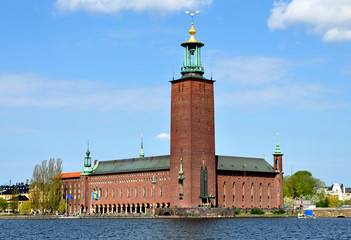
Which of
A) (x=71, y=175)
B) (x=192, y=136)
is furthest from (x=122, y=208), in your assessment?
(x=192, y=136)

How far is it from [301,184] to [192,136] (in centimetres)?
6531

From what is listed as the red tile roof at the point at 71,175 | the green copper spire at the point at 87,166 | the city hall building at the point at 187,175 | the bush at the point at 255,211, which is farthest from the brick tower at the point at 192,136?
the red tile roof at the point at 71,175

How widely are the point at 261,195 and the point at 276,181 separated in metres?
5.77

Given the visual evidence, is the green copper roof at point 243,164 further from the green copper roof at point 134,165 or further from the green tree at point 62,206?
the green tree at point 62,206

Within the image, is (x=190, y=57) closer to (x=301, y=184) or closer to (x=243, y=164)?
(x=243, y=164)

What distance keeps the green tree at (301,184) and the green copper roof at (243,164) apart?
1090 inches

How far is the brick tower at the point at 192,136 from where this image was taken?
113312 mm

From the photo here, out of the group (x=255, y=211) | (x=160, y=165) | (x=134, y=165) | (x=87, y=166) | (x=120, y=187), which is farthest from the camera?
(x=87, y=166)

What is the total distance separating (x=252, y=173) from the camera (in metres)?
133

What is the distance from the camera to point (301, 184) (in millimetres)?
170625

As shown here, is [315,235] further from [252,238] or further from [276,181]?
[276,181]

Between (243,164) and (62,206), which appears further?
(62,206)

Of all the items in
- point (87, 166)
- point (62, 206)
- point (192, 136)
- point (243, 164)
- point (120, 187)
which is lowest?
point (62, 206)

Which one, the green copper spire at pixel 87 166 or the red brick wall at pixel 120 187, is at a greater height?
the green copper spire at pixel 87 166
